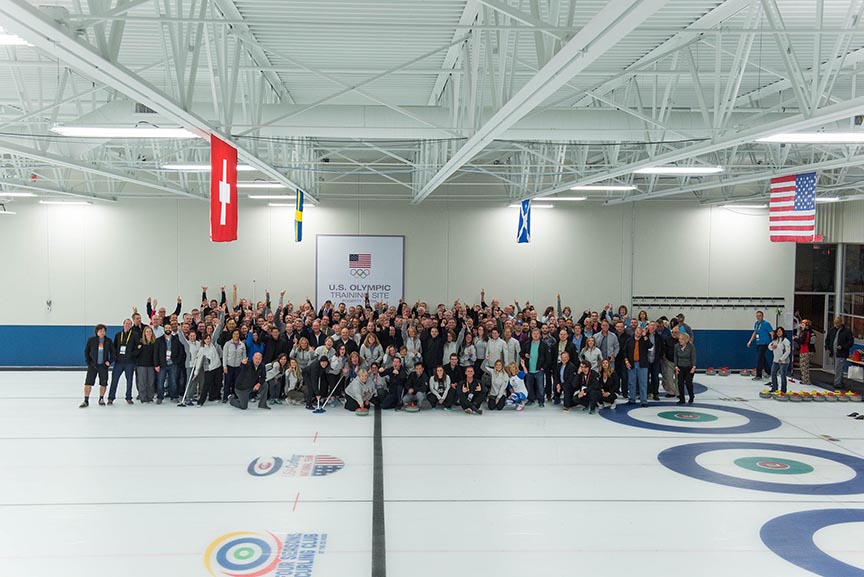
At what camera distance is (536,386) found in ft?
46.5

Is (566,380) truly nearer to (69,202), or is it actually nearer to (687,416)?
(687,416)

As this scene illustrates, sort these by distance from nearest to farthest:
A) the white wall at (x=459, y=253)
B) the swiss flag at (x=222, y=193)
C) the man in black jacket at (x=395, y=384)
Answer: the swiss flag at (x=222, y=193) < the man in black jacket at (x=395, y=384) < the white wall at (x=459, y=253)

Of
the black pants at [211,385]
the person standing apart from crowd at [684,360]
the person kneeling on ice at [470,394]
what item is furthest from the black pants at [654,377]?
the black pants at [211,385]

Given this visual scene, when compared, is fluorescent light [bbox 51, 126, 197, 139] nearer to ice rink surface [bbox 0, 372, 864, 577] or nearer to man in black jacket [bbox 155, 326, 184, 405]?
ice rink surface [bbox 0, 372, 864, 577]

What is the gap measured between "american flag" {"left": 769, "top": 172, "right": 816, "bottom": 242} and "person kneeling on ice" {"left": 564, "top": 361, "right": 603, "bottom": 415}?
4378 millimetres

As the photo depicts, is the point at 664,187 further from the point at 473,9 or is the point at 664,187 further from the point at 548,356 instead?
the point at 473,9

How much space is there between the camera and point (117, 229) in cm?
2058

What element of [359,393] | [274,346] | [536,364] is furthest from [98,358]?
[536,364]

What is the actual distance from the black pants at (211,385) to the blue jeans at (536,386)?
6251 millimetres

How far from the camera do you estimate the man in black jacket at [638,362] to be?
13.9 meters

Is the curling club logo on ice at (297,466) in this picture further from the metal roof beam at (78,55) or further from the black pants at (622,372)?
the black pants at (622,372)

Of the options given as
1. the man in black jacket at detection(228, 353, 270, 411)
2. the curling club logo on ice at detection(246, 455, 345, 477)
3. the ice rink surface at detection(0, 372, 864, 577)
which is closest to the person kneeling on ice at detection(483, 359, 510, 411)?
the ice rink surface at detection(0, 372, 864, 577)

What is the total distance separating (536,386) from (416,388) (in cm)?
258

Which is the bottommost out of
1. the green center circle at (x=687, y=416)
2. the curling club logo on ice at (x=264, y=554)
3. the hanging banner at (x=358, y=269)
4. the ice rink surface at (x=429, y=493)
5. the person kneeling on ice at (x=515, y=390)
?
the curling club logo on ice at (x=264, y=554)
